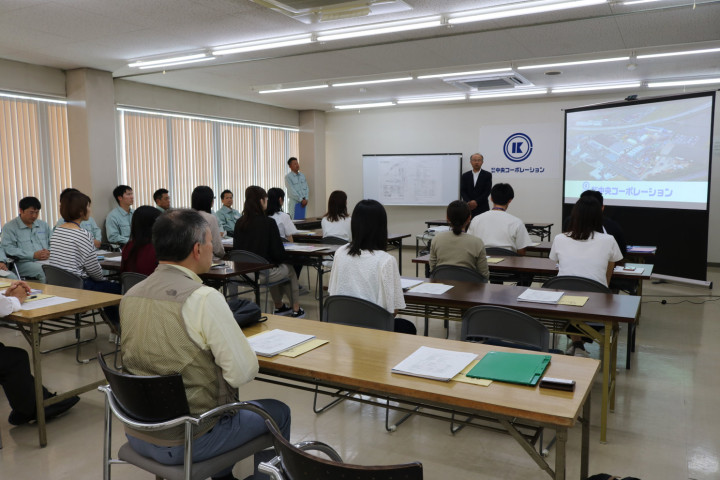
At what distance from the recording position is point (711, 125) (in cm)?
629

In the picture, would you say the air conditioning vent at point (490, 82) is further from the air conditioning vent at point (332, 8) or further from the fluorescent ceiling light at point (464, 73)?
the air conditioning vent at point (332, 8)

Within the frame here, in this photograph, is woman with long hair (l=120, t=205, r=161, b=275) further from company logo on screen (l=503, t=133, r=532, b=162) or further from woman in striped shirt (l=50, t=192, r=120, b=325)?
company logo on screen (l=503, t=133, r=532, b=162)

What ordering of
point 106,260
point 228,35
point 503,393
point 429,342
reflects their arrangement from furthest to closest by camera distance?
point 228,35 → point 106,260 → point 429,342 → point 503,393

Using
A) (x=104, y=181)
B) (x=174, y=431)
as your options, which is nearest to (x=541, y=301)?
(x=174, y=431)

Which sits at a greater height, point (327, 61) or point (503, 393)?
point (327, 61)

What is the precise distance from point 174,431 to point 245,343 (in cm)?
36

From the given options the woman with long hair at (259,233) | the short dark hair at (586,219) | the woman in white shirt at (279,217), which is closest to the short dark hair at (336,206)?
Result: the woman in white shirt at (279,217)

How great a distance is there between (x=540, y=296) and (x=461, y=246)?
3.09ft

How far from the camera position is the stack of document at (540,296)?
3.00 meters

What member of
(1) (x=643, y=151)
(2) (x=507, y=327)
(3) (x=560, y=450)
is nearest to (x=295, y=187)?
(1) (x=643, y=151)

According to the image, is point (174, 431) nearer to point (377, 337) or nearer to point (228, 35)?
point (377, 337)

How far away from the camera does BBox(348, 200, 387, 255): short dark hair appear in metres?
2.84

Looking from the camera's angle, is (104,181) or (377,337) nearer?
(377,337)

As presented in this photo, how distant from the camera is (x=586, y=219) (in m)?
3.66
